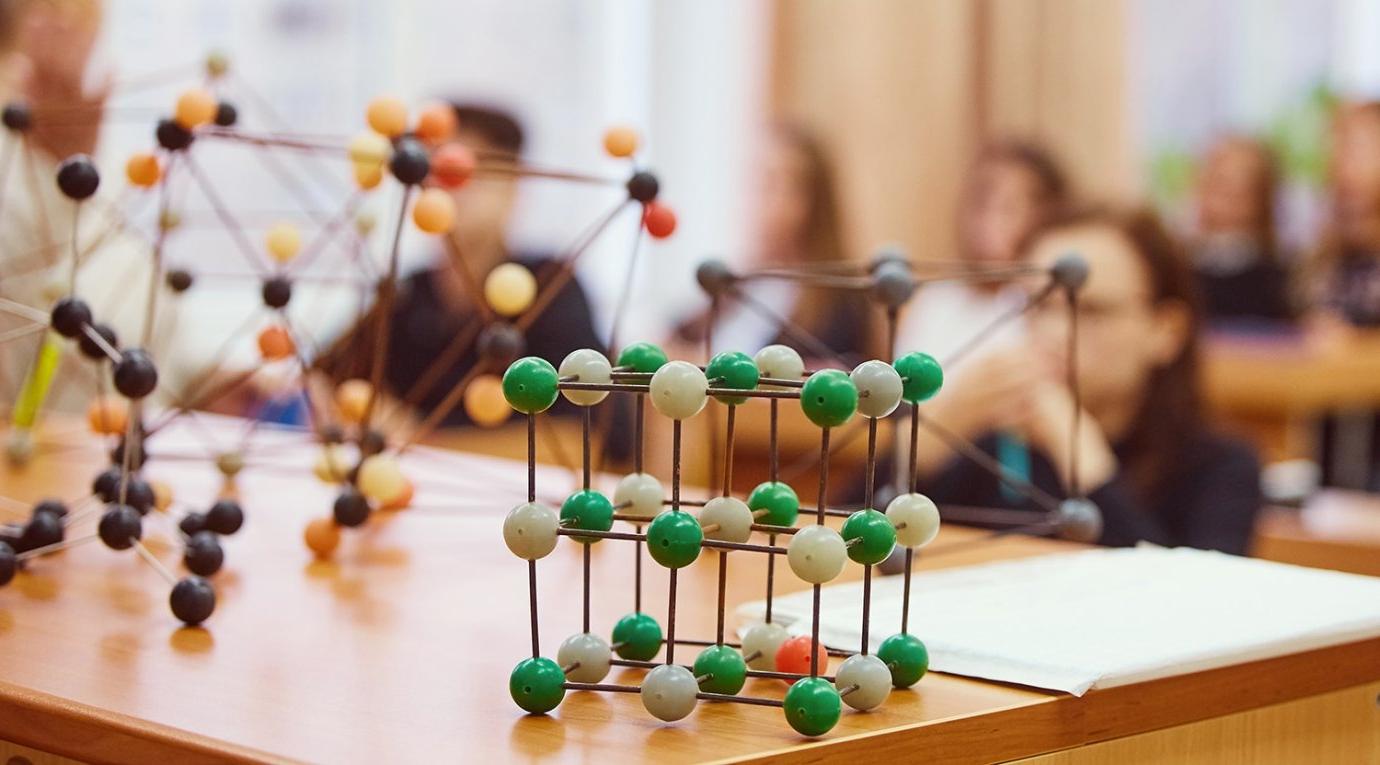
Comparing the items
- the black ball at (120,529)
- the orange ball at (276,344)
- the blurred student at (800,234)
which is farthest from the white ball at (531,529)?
the blurred student at (800,234)

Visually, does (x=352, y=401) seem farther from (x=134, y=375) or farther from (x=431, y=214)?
(x=134, y=375)

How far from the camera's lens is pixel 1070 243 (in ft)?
5.33

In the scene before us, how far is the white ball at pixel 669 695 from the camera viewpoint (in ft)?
1.97

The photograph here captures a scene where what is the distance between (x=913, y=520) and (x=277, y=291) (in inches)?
23.9

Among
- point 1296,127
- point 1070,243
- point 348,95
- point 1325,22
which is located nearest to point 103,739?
point 1070,243

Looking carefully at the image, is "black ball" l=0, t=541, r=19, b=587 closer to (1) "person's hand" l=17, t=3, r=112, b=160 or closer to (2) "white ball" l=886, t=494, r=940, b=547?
(2) "white ball" l=886, t=494, r=940, b=547

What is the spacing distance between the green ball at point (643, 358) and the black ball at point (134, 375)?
0.29m

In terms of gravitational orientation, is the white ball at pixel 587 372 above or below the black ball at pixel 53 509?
above

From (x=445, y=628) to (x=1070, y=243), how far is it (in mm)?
1026

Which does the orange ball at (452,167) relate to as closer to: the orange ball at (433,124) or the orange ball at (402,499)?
the orange ball at (433,124)

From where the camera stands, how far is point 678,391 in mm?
605

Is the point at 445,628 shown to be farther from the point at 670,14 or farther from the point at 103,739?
the point at 670,14

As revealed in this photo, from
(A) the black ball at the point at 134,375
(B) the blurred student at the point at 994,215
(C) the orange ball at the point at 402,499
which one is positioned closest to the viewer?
(A) the black ball at the point at 134,375

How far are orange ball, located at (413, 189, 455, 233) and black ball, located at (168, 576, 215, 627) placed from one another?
30cm
